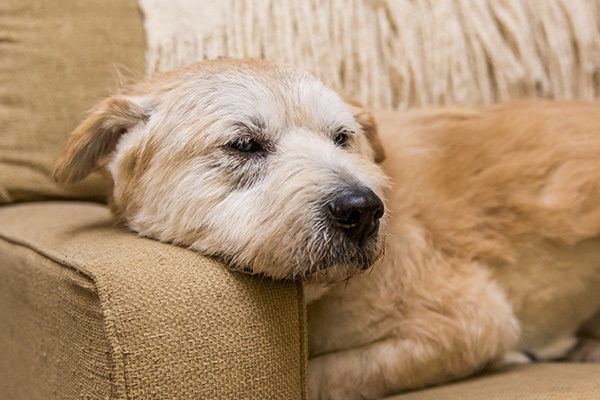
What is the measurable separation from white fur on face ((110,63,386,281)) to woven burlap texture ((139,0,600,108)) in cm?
60

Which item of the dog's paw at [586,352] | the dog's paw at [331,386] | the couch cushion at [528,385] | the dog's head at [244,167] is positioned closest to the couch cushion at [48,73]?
the dog's head at [244,167]

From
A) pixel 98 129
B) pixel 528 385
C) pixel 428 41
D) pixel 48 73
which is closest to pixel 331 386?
pixel 528 385

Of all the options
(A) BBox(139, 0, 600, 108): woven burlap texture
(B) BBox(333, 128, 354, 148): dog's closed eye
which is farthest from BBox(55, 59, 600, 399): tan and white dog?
(A) BBox(139, 0, 600, 108): woven burlap texture

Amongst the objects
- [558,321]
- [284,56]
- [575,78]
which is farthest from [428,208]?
[575,78]

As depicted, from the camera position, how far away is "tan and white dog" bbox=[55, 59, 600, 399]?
134 centimetres

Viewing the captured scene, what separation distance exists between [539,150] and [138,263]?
3.74 feet

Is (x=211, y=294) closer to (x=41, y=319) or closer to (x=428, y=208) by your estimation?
(x=41, y=319)

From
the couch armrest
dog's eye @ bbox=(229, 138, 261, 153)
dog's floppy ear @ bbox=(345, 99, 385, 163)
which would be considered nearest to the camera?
the couch armrest

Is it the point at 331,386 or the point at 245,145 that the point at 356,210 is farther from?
the point at 331,386

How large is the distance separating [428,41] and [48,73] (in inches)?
44.6

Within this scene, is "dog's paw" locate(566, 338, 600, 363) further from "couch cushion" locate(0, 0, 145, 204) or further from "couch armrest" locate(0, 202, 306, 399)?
"couch cushion" locate(0, 0, 145, 204)

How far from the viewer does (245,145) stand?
1.46 meters

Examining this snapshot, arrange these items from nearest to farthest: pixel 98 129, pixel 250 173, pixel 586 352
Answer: pixel 250 173 < pixel 98 129 < pixel 586 352

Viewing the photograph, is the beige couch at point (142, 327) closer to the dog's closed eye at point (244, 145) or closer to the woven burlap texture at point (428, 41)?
the dog's closed eye at point (244, 145)
